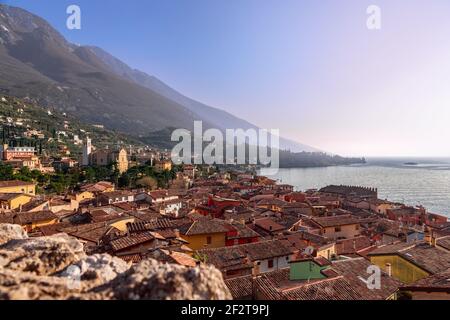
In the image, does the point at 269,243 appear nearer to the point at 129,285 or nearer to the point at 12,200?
the point at 129,285

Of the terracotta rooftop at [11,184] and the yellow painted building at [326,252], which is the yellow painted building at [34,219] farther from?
the yellow painted building at [326,252]

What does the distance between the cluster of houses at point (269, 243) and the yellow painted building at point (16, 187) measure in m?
0.13

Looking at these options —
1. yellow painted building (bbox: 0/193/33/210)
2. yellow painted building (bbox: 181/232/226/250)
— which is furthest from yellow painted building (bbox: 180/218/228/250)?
yellow painted building (bbox: 0/193/33/210)

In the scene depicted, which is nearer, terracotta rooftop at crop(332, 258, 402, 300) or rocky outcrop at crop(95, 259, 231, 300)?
rocky outcrop at crop(95, 259, 231, 300)

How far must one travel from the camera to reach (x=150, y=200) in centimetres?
5153

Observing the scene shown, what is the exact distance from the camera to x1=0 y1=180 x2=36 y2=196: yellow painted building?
47.5 m

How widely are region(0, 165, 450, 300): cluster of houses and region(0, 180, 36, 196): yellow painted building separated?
130 mm

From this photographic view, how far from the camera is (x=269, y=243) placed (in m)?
23.8

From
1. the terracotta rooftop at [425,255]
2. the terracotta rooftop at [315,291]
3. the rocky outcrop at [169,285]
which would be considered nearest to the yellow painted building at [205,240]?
the terracotta rooftop at [425,255]

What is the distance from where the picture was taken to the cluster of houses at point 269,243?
13828 millimetres

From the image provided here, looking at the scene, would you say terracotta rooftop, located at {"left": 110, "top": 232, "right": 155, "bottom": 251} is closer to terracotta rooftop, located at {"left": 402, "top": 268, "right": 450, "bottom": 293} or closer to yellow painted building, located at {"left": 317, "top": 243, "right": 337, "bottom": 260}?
yellow painted building, located at {"left": 317, "top": 243, "right": 337, "bottom": 260}
